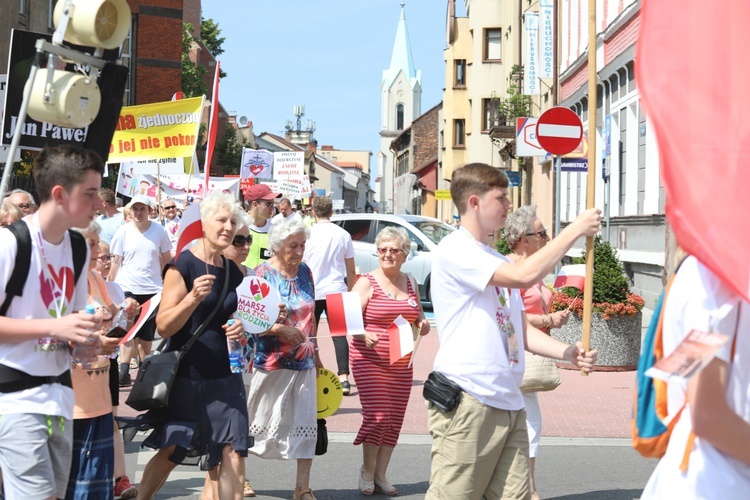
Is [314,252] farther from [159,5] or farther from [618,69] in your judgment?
[159,5]

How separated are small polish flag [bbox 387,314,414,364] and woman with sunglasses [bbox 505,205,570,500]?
2.61ft

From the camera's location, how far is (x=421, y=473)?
8.16 m

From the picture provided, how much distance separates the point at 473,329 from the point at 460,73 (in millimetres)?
63107

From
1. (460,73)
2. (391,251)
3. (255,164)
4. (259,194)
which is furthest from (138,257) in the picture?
(460,73)

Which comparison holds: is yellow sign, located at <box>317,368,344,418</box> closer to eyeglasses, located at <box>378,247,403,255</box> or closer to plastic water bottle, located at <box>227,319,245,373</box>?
eyeglasses, located at <box>378,247,403,255</box>

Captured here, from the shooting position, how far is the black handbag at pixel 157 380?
18.9 feet

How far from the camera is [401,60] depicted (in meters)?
176

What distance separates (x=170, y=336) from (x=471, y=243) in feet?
5.91

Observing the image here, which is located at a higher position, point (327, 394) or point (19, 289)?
point (19, 289)

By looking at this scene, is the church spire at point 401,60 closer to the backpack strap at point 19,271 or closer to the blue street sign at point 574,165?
the blue street sign at point 574,165

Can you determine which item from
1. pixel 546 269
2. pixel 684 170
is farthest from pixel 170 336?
pixel 684 170

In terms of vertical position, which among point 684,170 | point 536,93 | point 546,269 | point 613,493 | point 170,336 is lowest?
point 613,493

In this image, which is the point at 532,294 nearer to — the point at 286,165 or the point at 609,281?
the point at 609,281

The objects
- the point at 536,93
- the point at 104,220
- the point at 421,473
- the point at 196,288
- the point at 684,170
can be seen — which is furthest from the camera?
the point at 536,93
